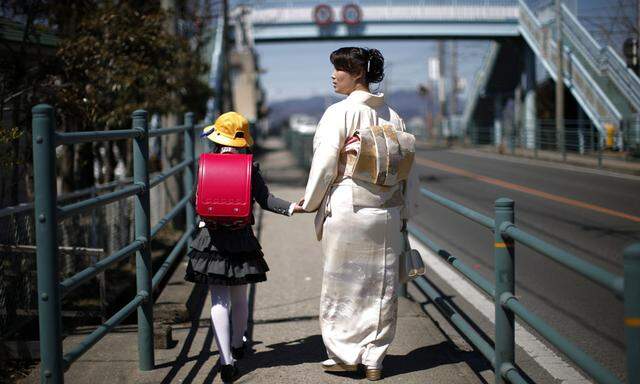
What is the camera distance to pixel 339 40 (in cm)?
4097

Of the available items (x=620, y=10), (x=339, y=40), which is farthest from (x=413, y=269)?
(x=339, y=40)

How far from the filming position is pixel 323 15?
3991 centimetres

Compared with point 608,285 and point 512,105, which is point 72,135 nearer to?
point 608,285

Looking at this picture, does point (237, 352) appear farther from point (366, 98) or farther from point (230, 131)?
point (366, 98)

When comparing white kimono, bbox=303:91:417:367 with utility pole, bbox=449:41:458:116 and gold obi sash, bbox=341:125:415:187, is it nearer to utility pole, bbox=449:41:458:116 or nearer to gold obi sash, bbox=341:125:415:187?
gold obi sash, bbox=341:125:415:187

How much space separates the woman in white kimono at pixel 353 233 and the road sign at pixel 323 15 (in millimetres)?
35967

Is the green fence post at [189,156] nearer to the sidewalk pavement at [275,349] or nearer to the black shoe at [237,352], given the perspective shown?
the sidewalk pavement at [275,349]

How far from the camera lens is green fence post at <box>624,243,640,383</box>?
242 cm

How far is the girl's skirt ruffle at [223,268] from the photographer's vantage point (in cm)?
467

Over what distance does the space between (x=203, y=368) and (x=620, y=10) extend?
2353 cm

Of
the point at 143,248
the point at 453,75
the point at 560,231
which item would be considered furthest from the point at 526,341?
the point at 453,75

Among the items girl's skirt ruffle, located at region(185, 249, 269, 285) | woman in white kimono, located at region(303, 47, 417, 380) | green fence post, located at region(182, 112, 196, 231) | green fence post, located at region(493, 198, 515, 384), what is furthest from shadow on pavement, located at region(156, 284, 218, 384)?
green fence post, located at region(493, 198, 515, 384)

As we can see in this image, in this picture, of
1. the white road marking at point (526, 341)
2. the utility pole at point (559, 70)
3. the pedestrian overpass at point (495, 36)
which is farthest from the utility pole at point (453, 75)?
the white road marking at point (526, 341)

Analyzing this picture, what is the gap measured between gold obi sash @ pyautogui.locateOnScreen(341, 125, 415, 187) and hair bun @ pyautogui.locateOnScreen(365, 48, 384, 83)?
1.19 feet
